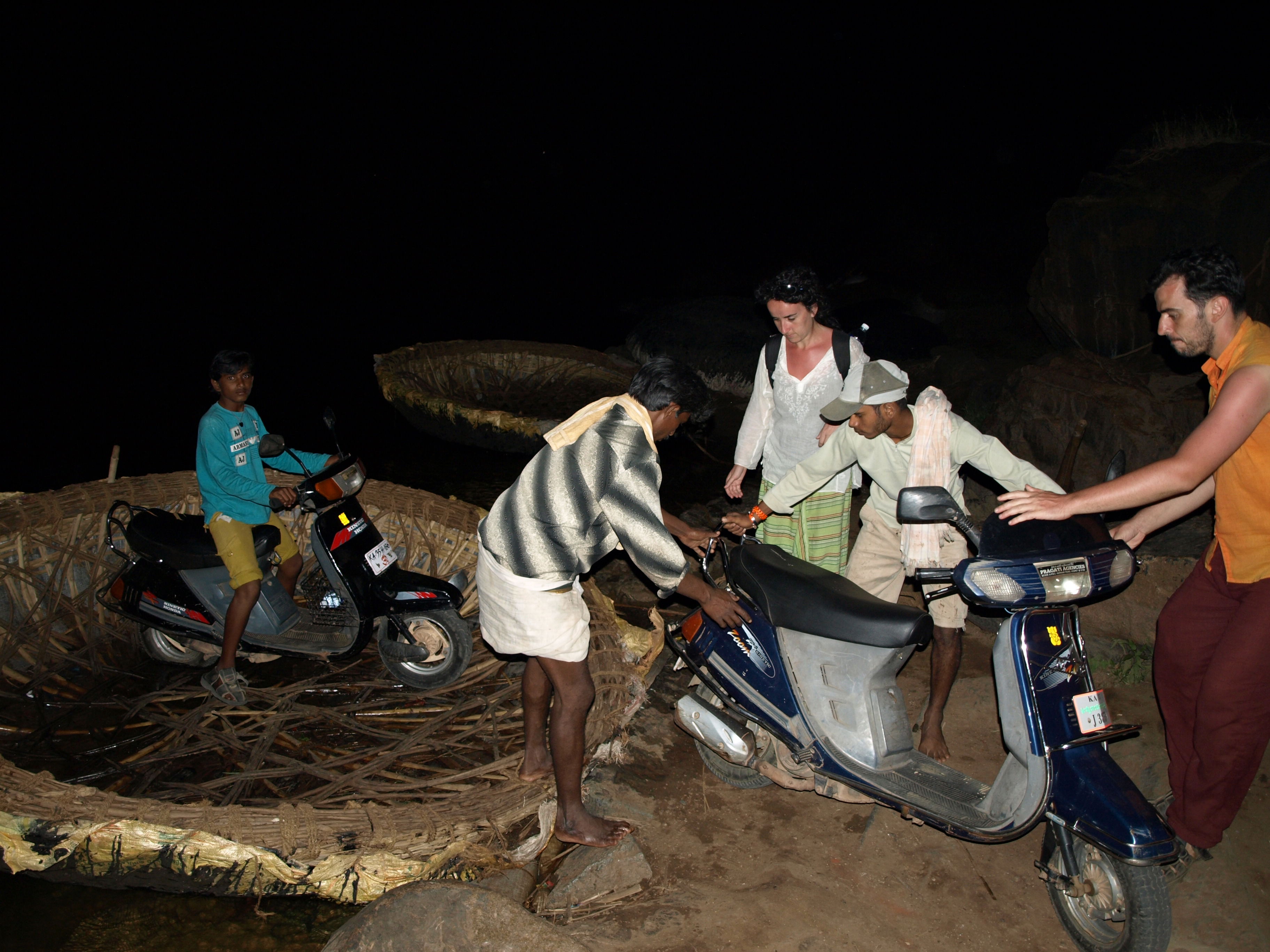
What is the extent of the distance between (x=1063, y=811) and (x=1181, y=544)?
258cm

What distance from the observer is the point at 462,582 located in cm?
443

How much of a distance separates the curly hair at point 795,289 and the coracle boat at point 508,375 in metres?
4.55

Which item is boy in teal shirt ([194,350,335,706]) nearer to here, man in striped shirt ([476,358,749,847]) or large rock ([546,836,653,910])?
man in striped shirt ([476,358,749,847])

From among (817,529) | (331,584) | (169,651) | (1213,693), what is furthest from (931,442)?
(169,651)

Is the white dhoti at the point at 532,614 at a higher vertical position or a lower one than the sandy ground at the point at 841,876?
higher

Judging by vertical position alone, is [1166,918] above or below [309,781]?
above

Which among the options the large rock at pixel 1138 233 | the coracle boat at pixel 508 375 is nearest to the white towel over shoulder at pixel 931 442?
the large rock at pixel 1138 233

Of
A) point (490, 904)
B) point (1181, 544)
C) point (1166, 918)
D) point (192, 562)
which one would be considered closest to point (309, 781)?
point (192, 562)

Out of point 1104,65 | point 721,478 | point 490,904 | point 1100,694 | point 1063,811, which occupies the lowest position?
point 721,478

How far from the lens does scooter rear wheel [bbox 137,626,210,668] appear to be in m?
4.16

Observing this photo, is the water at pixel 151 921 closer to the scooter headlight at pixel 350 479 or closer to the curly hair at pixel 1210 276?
the scooter headlight at pixel 350 479

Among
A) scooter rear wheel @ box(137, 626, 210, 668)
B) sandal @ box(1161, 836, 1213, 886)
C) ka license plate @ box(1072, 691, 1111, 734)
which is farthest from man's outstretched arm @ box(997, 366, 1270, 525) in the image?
scooter rear wheel @ box(137, 626, 210, 668)

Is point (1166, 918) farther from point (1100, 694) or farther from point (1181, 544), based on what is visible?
point (1181, 544)

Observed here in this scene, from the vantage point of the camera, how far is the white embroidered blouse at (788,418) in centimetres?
335
